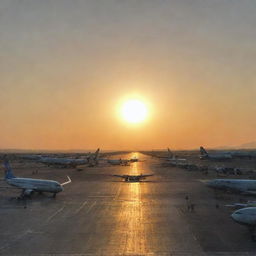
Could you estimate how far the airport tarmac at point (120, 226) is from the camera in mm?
34938

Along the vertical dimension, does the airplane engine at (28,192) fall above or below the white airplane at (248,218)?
above

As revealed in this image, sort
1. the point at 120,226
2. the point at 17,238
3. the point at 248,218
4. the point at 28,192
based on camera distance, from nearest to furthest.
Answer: the point at 248,218
the point at 17,238
the point at 120,226
the point at 28,192

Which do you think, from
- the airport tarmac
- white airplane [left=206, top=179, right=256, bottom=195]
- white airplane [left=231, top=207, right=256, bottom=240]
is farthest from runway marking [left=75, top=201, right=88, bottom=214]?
white airplane [left=206, top=179, right=256, bottom=195]

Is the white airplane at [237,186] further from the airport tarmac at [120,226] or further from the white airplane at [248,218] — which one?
the white airplane at [248,218]

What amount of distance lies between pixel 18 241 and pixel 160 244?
56.7 ft

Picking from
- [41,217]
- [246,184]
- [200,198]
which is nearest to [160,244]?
[41,217]

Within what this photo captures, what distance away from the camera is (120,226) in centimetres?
4462

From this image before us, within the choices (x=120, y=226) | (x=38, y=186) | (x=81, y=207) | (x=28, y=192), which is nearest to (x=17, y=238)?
(x=120, y=226)

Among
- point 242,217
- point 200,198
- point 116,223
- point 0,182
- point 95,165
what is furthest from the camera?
point 95,165

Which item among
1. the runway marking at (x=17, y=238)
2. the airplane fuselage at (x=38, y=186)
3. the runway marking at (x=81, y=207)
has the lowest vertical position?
the runway marking at (x=17, y=238)

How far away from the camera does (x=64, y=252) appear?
33.6 meters

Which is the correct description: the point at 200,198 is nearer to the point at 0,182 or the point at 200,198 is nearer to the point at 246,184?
the point at 246,184

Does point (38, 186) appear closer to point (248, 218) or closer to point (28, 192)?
point (28, 192)

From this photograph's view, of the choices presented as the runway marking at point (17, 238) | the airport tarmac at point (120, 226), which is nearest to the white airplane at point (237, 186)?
the airport tarmac at point (120, 226)
